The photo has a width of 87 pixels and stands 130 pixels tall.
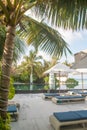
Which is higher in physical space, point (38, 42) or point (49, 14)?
point (49, 14)

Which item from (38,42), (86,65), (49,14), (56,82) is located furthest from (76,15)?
(86,65)

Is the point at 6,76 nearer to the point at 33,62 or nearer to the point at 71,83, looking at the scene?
the point at 71,83

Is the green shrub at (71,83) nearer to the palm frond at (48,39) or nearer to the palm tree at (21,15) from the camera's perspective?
the palm frond at (48,39)

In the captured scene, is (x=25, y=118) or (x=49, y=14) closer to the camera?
(x=49, y=14)

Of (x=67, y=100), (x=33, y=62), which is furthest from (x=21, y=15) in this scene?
(x=33, y=62)

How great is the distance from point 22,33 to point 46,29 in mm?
954

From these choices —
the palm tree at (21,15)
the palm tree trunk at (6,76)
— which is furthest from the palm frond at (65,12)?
the palm tree trunk at (6,76)

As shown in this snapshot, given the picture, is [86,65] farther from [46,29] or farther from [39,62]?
[46,29]

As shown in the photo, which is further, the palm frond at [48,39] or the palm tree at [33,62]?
the palm tree at [33,62]

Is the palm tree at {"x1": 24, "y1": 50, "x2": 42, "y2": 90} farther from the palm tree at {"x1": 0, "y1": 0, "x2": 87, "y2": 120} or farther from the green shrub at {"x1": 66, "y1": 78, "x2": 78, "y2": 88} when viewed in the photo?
the palm tree at {"x1": 0, "y1": 0, "x2": 87, "y2": 120}

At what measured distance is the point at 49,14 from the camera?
142 inches

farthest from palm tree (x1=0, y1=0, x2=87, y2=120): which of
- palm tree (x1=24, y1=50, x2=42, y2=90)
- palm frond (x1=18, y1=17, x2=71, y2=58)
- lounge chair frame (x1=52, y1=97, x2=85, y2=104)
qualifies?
palm tree (x1=24, y1=50, x2=42, y2=90)

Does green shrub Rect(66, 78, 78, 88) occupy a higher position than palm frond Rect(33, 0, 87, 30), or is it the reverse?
palm frond Rect(33, 0, 87, 30)

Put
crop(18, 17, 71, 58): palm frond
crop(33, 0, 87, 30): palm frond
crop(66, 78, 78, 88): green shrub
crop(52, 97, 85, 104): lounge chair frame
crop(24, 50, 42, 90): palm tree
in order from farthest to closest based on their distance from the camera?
crop(24, 50, 42, 90): palm tree
crop(66, 78, 78, 88): green shrub
crop(52, 97, 85, 104): lounge chair frame
crop(18, 17, 71, 58): palm frond
crop(33, 0, 87, 30): palm frond
